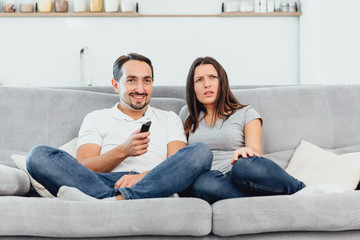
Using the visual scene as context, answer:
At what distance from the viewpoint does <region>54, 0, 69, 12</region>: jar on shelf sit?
153 inches

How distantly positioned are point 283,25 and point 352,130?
2079mm

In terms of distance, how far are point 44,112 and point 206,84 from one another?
815mm

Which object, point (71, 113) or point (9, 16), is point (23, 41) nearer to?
point (9, 16)

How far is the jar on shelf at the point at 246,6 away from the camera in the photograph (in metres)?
3.95

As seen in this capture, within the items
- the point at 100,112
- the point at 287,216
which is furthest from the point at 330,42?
the point at 287,216

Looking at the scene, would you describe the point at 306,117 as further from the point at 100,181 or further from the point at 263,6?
the point at 263,6

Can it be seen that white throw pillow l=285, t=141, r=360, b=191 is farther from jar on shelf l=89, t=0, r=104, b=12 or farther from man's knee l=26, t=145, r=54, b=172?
jar on shelf l=89, t=0, r=104, b=12

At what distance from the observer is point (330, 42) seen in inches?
133

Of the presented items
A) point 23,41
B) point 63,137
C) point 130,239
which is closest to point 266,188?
point 130,239

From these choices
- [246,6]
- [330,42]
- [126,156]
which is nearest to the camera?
[126,156]

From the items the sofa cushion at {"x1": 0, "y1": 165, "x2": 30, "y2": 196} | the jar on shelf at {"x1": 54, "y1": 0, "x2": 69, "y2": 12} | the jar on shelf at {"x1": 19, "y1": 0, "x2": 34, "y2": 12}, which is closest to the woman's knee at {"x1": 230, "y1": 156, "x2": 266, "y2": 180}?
the sofa cushion at {"x1": 0, "y1": 165, "x2": 30, "y2": 196}

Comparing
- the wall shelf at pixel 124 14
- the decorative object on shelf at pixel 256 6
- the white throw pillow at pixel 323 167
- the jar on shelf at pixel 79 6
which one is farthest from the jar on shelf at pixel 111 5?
the white throw pillow at pixel 323 167

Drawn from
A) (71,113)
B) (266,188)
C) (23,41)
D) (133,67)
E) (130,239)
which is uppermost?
(23,41)

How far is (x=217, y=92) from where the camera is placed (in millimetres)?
2066
